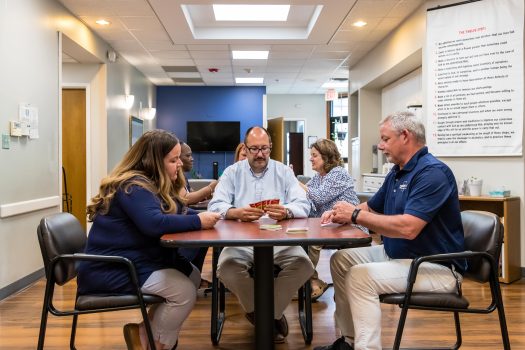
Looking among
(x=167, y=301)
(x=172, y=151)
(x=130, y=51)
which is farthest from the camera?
(x=130, y=51)

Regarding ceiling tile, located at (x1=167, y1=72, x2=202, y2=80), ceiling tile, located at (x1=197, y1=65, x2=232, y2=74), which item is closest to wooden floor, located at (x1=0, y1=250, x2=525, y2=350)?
ceiling tile, located at (x1=197, y1=65, x2=232, y2=74)

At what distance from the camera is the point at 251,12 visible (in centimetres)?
641

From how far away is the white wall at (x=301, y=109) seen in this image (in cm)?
1344

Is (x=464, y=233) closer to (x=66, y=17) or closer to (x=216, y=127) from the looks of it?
(x=66, y=17)

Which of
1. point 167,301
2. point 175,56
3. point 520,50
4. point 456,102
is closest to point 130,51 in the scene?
point 175,56

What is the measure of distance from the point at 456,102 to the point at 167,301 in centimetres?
380

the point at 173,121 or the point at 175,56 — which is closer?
the point at 175,56

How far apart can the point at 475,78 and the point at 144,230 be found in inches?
149

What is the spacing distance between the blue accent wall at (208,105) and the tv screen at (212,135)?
0.48 feet

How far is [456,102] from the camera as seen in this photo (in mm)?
4832

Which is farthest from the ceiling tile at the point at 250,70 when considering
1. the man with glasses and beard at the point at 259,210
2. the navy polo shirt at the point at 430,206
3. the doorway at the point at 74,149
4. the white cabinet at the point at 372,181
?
the navy polo shirt at the point at 430,206

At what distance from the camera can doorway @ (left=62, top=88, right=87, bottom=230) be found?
6926 mm

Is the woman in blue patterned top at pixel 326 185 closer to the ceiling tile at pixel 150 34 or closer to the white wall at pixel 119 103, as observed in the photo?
the ceiling tile at pixel 150 34

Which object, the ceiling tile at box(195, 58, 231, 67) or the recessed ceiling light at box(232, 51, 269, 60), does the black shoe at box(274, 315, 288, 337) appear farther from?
the ceiling tile at box(195, 58, 231, 67)
